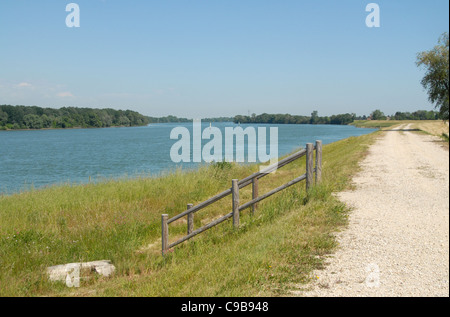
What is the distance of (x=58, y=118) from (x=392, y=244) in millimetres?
151363

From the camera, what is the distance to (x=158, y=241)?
1112 cm

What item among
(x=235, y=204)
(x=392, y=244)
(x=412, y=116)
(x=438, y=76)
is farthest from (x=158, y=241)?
(x=412, y=116)

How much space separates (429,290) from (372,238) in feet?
6.83

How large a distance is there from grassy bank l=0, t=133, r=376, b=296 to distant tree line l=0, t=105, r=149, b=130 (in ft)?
402

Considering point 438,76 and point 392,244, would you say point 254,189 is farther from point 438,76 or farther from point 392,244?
point 438,76

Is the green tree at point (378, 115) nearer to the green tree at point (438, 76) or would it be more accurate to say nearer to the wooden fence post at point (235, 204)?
the green tree at point (438, 76)

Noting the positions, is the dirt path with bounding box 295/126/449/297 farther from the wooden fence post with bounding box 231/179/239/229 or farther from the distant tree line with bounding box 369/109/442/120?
the distant tree line with bounding box 369/109/442/120

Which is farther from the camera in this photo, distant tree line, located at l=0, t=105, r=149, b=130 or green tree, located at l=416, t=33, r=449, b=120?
distant tree line, located at l=0, t=105, r=149, b=130

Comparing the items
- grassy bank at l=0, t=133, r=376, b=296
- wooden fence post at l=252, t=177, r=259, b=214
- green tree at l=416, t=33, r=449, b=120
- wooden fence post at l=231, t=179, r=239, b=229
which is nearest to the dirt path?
grassy bank at l=0, t=133, r=376, b=296

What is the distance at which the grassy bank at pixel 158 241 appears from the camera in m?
5.90

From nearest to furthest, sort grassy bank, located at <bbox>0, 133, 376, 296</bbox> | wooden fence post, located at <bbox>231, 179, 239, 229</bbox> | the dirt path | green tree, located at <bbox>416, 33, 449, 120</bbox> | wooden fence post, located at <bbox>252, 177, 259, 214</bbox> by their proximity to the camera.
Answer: the dirt path → grassy bank, located at <bbox>0, 133, 376, 296</bbox> → wooden fence post, located at <bbox>231, 179, 239, 229</bbox> → wooden fence post, located at <bbox>252, 177, 259, 214</bbox> → green tree, located at <bbox>416, 33, 449, 120</bbox>

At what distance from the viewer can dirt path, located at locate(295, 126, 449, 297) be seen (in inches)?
204

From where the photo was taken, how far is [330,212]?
8.52 m
